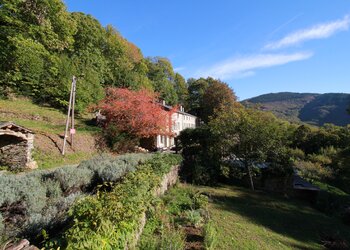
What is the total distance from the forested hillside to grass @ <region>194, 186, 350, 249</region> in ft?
39.1

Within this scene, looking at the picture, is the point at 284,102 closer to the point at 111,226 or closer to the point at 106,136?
the point at 106,136

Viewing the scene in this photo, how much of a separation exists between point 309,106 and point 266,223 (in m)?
125

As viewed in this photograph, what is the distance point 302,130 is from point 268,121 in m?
25.7

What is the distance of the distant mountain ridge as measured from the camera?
3374 inches

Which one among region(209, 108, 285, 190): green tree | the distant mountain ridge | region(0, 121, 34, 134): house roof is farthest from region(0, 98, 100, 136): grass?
the distant mountain ridge

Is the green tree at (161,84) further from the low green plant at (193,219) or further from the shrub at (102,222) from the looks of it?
the shrub at (102,222)

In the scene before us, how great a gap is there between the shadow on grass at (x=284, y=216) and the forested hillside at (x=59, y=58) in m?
12.3

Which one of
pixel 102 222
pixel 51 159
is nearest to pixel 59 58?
pixel 51 159

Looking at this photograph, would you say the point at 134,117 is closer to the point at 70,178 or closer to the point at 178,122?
the point at 70,178

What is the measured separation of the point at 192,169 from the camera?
1520cm

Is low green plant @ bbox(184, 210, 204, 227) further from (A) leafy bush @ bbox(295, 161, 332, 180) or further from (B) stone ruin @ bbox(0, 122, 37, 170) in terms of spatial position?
(A) leafy bush @ bbox(295, 161, 332, 180)

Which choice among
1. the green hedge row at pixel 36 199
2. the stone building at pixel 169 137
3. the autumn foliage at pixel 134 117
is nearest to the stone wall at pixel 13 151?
the green hedge row at pixel 36 199

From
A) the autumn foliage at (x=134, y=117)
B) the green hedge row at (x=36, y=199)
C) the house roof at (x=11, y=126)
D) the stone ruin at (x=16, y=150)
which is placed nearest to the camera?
the green hedge row at (x=36, y=199)

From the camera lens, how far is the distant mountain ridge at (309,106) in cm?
8569
